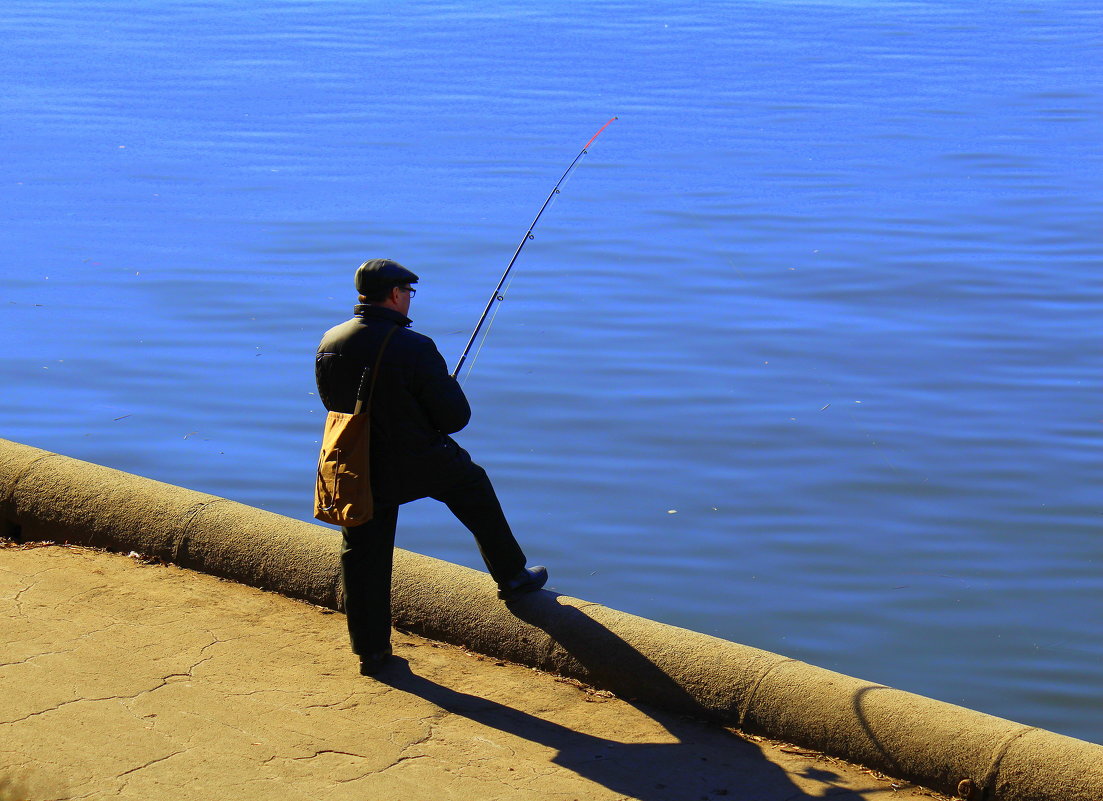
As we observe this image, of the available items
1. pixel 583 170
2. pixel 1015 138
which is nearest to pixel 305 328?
pixel 583 170

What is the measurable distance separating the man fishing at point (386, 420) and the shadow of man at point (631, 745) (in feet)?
1.03

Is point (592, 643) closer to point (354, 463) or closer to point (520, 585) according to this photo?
point (520, 585)

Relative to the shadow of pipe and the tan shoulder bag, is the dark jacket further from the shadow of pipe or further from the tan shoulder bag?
the shadow of pipe

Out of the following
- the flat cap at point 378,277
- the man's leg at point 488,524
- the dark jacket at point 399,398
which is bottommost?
the man's leg at point 488,524

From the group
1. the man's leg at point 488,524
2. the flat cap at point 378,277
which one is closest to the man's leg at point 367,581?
the man's leg at point 488,524

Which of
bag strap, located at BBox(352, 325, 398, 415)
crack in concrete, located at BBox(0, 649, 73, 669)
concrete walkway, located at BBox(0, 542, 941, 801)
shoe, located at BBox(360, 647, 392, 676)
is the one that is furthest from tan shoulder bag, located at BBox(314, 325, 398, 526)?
crack in concrete, located at BBox(0, 649, 73, 669)

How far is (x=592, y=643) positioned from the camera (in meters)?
5.94

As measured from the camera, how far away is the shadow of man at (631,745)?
16.8 ft

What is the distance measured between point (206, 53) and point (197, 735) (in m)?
29.4

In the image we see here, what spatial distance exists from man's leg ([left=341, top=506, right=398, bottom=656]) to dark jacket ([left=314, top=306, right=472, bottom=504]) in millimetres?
137

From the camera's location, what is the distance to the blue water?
28.8 feet

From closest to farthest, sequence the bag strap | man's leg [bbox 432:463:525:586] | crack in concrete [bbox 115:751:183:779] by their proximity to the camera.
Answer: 1. crack in concrete [bbox 115:751:183:779]
2. the bag strap
3. man's leg [bbox 432:463:525:586]

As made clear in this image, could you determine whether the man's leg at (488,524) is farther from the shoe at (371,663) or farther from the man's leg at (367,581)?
the shoe at (371,663)

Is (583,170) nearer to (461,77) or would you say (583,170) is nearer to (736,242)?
(736,242)
